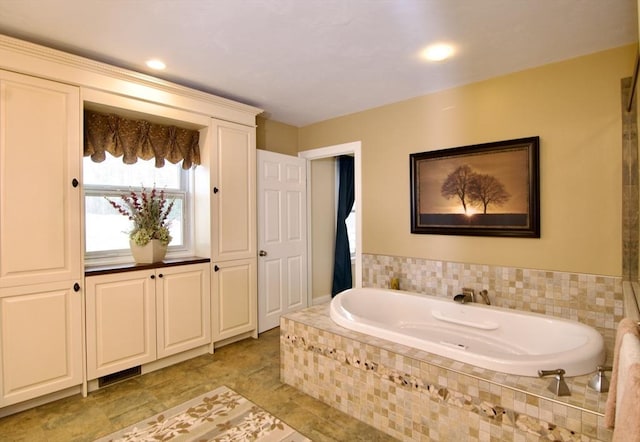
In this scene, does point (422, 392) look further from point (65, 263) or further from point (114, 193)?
point (114, 193)

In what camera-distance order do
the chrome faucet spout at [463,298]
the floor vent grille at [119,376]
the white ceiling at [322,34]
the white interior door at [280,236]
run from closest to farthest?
the white ceiling at [322,34], the floor vent grille at [119,376], the chrome faucet spout at [463,298], the white interior door at [280,236]

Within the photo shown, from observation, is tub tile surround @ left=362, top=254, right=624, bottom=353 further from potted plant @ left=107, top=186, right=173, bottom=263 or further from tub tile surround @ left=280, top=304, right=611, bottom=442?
potted plant @ left=107, top=186, right=173, bottom=263

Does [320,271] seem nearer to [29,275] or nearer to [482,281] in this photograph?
[482,281]

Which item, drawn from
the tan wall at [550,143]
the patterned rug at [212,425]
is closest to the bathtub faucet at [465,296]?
the tan wall at [550,143]

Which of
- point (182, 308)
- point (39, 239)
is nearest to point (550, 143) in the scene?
point (182, 308)

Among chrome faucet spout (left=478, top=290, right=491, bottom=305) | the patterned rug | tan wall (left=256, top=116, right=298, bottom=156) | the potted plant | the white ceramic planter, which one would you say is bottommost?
the patterned rug

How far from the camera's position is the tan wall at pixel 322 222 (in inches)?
168

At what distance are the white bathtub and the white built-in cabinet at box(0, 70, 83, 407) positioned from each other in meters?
1.84

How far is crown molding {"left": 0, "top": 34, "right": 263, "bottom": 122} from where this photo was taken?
78.6 inches

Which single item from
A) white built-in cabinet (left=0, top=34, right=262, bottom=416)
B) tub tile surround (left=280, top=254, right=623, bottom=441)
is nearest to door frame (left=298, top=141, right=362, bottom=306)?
tub tile surround (left=280, top=254, right=623, bottom=441)

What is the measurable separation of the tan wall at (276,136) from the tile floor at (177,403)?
228cm

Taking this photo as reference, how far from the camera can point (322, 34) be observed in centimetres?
202

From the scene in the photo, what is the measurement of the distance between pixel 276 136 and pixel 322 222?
126 cm

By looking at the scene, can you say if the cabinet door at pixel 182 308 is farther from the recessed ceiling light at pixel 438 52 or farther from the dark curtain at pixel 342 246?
the recessed ceiling light at pixel 438 52
